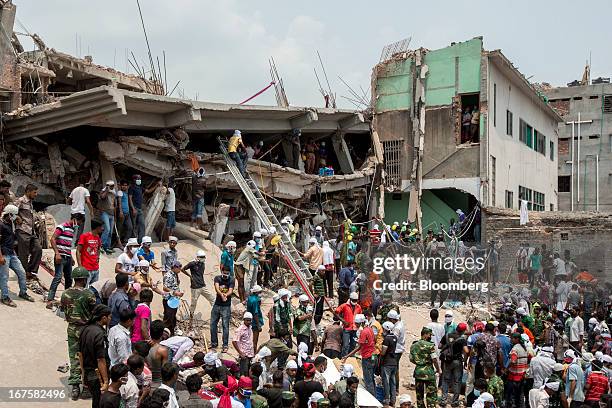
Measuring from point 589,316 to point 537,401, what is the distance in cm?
711

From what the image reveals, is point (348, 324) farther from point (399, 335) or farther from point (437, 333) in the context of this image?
point (437, 333)

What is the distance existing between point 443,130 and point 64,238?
16165mm

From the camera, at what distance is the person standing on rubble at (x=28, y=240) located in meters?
10.5

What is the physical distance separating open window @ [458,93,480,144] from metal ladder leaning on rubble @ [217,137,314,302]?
9344mm

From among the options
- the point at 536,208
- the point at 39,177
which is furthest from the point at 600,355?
the point at 536,208

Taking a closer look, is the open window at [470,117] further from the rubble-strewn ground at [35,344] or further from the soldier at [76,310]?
the soldier at [76,310]

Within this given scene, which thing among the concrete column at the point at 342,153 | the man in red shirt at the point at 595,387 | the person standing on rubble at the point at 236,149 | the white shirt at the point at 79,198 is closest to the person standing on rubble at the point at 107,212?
the white shirt at the point at 79,198

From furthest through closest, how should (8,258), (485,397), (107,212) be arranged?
(107,212), (8,258), (485,397)

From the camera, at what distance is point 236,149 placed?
16.9 meters

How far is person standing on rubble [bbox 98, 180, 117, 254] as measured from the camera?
12.8m

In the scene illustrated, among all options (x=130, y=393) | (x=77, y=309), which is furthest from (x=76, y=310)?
(x=130, y=393)

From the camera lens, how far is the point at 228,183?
55.4ft

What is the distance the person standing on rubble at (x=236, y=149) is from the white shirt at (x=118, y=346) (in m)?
9.82

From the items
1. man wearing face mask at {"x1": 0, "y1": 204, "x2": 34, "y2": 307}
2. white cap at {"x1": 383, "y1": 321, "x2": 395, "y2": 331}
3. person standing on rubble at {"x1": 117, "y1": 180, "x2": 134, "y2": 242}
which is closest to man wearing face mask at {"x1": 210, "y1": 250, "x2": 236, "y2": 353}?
white cap at {"x1": 383, "y1": 321, "x2": 395, "y2": 331}
